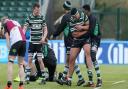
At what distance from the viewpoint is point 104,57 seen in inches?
1043

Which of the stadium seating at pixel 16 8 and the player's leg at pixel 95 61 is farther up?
the stadium seating at pixel 16 8

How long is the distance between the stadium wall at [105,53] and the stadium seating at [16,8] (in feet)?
24.2

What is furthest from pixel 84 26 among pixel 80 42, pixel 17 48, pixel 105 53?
pixel 105 53

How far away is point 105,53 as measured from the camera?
26578 millimetres

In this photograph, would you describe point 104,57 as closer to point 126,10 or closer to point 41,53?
point 126,10

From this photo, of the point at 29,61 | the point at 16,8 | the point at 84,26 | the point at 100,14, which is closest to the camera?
the point at 84,26

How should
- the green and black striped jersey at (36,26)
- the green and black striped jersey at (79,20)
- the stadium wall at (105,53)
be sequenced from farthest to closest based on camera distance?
the stadium wall at (105,53) → the green and black striped jersey at (36,26) → the green and black striped jersey at (79,20)

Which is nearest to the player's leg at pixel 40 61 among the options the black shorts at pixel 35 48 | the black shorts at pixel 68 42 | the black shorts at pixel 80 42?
the black shorts at pixel 35 48

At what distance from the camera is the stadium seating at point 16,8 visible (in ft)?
112

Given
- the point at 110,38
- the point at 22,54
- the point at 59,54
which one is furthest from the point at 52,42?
the point at 22,54

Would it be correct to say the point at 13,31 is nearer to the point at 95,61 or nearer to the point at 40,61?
the point at 40,61

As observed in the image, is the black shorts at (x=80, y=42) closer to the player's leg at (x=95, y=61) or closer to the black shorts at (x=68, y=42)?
the player's leg at (x=95, y=61)

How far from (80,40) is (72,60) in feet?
1.87

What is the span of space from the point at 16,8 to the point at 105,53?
968 cm
